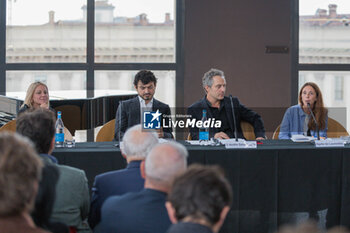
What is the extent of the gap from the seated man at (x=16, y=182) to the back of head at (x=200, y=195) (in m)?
0.36

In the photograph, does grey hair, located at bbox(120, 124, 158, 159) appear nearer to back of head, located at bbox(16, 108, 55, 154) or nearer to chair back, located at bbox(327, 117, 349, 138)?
back of head, located at bbox(16, 108, 55, 154)

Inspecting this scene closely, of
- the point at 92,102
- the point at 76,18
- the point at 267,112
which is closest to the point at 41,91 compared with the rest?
the point at 92,102

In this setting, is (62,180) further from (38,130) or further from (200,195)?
(200,195)

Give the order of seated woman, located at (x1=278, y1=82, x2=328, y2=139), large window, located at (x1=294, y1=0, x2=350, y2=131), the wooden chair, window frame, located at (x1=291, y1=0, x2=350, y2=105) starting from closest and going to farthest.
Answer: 1. seated woman, located at (x1=278, y1=82, x2=328, y2=139)
2. the wooden chair
3. window frame, located at (x1=291, y1=0, x2=350, y2=105)
4. large window, located at (x1=294, y1=0, x2=350, y2=131)

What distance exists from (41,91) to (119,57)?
2.74 metres

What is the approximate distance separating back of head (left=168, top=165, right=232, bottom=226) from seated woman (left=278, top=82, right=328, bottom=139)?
3.24m

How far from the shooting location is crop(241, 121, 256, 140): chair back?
4793 mm

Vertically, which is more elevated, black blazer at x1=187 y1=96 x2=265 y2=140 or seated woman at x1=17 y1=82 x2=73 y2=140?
seated woman at x1=17 y1=82 x2=73 y2=140

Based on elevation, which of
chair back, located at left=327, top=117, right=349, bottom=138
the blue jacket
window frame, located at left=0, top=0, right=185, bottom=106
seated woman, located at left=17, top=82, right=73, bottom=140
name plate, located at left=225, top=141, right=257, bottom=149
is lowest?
the blue jacket

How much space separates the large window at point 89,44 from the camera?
7234 millimetres

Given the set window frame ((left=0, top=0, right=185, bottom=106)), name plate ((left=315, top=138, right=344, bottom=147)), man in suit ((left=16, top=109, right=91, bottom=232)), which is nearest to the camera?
man in suit ((left=16, top=109, right=91, bottom=232))

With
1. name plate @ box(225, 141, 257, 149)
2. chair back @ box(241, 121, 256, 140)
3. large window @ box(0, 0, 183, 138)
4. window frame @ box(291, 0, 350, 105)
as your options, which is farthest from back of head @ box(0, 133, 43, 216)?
window frame @ box(291, 0, 350, 105)

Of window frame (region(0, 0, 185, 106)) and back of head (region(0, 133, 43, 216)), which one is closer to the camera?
back of head (region(0, 133, 43, 216))

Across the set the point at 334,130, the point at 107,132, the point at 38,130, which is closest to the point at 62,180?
the point at 38,130
